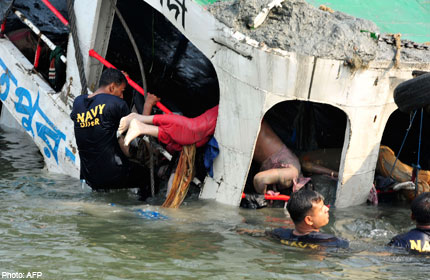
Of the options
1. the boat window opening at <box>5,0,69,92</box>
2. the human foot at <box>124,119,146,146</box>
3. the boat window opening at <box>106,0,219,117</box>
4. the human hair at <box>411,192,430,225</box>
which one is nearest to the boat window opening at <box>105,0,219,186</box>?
the boat window opening at <box>106,0,219,117</box>

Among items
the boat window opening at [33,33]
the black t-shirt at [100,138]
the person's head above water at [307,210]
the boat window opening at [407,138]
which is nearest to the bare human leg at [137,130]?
the black t-shirt at [100,138]

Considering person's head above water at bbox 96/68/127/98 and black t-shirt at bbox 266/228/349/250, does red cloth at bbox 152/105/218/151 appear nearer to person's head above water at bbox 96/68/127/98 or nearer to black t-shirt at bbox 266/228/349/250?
person's head above water at bbox 96/68/127/98

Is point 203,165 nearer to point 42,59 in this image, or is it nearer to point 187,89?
point 187,89

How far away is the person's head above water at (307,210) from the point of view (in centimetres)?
558

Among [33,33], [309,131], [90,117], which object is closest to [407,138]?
[309,131]

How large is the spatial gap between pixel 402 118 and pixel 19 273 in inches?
228

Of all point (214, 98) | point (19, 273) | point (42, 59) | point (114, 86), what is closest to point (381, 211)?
point (214, 98)

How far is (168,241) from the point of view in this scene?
5.82 meters

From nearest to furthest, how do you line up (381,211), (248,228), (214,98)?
(248,228) < (381,211) < (214,98)

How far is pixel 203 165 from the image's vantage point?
757 cm

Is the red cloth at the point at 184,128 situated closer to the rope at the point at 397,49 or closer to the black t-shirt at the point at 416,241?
the rope at the point at 397,49

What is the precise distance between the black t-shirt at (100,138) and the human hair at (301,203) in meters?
2.38

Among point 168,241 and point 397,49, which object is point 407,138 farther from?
point 168,241

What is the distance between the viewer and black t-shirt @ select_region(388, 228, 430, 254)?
558cm
